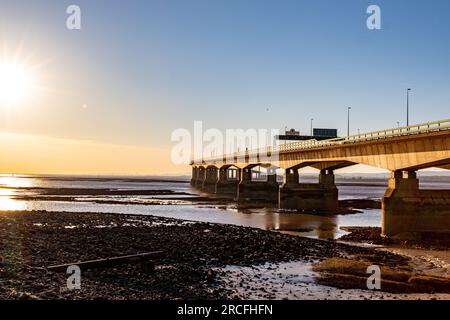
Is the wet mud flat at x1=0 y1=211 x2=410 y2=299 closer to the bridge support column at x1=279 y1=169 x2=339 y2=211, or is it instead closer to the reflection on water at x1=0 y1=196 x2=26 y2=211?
the reflection on water at x1=0 y1=196 x2=26 y2=211

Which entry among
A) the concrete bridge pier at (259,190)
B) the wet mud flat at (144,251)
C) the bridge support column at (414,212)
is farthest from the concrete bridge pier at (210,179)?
the bridge support column at (414,212)

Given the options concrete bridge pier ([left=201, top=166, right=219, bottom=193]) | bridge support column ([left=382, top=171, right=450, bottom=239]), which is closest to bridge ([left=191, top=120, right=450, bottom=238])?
bridge support column ([left=382, top=171, right=450, bottom=239])

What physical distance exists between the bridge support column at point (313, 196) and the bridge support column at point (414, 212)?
23.9 meters

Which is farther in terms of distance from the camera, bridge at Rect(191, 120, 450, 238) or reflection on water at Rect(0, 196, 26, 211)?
reflection on water at Rect(0, 196, 26, 211)

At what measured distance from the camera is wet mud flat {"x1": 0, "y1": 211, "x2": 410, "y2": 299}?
1536 cm

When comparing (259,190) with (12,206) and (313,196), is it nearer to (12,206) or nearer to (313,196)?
(313,196)

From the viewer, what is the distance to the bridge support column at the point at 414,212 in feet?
108

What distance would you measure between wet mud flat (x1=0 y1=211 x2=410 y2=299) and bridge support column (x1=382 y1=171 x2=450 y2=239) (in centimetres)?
627

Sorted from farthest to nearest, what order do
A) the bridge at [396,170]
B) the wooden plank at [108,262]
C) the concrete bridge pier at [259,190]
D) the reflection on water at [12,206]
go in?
the concrete bridge pier at [259,190]
the reflection on water at [12,206]
the bridge at [396,170]
the wooden plank at [108,262]

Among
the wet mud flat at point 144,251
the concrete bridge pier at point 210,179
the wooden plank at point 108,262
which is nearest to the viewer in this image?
the wet mud flat at point 144,251

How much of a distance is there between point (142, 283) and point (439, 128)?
77.9 ft

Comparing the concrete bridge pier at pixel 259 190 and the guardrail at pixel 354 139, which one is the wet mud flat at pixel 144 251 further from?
the concrete bridge pier at pixel 259 190

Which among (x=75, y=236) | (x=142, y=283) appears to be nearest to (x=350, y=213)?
(x=75, y=236)
